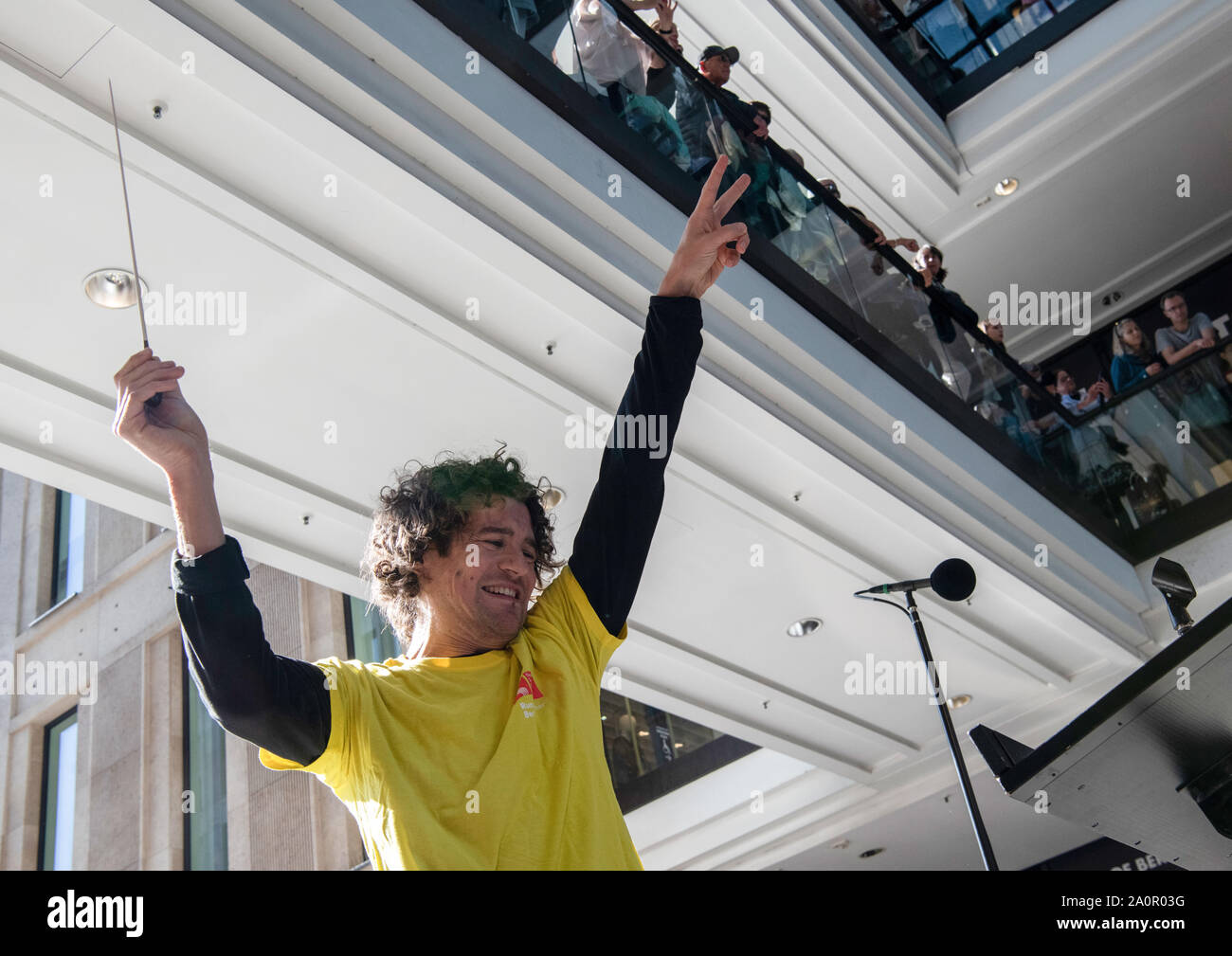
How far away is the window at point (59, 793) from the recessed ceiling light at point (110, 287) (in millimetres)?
9515

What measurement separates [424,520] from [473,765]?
483mm

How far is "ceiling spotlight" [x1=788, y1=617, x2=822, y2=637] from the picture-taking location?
663cm

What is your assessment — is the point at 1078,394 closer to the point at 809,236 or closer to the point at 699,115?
the point at 809,236

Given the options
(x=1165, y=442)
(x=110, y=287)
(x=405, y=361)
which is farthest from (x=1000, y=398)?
(x=110, y=287)

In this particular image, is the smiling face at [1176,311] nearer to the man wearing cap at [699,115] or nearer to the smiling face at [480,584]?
the man wearing cap at [699,115]

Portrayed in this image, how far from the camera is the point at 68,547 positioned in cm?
1362

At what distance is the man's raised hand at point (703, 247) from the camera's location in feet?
6.95

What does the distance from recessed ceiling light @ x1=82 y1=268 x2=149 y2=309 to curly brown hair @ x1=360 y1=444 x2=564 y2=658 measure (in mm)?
2266

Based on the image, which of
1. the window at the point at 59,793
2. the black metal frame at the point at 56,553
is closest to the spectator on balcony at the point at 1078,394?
the window at the point at 59,793

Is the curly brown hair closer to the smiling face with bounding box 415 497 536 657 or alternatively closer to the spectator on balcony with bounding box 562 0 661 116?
the smiling face with bounding box 415 497 536 657

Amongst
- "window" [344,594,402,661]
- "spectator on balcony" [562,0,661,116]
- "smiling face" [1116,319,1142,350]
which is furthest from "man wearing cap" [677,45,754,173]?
"window" [344,594,402,661]

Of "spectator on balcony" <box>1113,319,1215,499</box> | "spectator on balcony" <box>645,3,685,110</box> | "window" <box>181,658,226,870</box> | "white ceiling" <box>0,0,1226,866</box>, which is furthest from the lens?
"window" <box>181,658,226,870</box>

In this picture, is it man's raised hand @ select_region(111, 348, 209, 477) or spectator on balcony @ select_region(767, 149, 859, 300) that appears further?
spectator on balcony @ select_region(767, 149, 859, 300)
